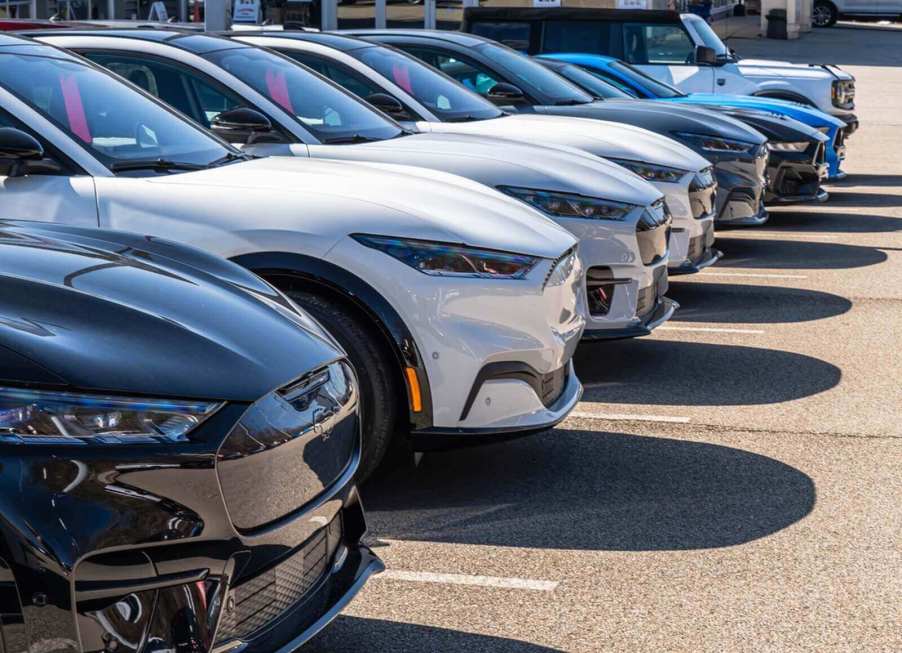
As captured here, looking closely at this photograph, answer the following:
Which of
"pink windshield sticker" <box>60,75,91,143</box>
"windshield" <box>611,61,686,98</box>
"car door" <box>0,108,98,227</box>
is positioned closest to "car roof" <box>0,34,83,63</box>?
"pink windshield sticker" <box>60,75,91,143</box>

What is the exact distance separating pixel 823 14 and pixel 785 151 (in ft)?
148

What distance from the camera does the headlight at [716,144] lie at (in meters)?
11.4

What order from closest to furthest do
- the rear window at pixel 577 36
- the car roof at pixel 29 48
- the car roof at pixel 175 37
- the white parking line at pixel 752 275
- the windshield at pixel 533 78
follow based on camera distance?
1. the car roof at pixel 29 48
2. the car roof at pixel 175 37
3. the white parking line at pixel 752 275
4. the windshield at pixel 533 78
5. the rear window at pixel 577 36

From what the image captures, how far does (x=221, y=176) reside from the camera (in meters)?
5.52

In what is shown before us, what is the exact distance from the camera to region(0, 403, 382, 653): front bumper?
2.73 meters

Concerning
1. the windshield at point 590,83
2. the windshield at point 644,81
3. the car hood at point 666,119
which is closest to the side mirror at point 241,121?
the car hood at point 666,119

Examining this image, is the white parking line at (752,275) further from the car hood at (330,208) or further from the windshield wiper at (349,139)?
the car hood at (330,208)

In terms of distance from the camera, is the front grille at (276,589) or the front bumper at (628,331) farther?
the front bumper at (628,331)

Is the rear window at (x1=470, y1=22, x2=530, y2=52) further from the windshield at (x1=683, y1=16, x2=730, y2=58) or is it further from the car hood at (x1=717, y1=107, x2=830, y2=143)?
the car hood at (x1=717, y1=107, x2=830, y2=143)

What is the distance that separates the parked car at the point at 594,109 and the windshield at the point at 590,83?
1.30m

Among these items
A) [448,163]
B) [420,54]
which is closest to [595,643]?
[448,163]

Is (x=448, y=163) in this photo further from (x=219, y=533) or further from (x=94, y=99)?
(x=219, y=533)

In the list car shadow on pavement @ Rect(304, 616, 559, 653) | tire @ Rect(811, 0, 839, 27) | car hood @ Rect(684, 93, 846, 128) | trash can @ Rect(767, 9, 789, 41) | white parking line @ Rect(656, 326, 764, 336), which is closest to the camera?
car shadow on pavement @ Rect(304, 616, 559, 653)

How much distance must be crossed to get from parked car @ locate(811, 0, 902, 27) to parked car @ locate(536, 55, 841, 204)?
44.5m
